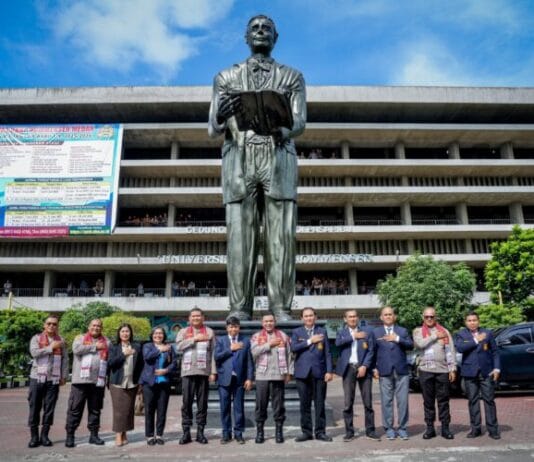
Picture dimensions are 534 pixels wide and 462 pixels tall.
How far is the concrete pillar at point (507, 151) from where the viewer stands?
3781cm

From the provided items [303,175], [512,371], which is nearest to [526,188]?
[303,175]

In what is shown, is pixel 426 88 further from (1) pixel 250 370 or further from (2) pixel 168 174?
(1) pixel 250 370

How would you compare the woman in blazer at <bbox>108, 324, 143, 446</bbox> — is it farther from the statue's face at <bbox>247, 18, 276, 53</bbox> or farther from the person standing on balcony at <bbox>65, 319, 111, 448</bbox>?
the statue's face at <bbox>247, 18, 276, 53</bbox>

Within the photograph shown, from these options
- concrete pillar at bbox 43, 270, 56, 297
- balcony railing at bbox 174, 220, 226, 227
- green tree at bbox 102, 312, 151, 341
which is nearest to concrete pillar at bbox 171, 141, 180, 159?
balcony railing at bbox 174, 220, 226, 227

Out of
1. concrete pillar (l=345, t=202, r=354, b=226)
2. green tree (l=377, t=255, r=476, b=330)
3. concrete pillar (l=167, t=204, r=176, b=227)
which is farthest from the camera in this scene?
concrete pillar (l=167, t=204, r=176, b=227)

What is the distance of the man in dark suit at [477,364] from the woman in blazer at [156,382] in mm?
3756

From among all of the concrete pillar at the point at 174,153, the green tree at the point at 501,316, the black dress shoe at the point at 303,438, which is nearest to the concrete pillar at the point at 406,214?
the green tree at the point at 501,316

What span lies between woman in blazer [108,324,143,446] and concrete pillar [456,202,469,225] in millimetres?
34437

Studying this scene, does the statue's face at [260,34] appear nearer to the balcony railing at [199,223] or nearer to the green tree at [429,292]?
the green tree at [429,292]

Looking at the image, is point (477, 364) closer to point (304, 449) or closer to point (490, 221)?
point (304, 449)

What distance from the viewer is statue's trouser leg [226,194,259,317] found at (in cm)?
677

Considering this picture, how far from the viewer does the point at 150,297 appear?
33969 mm

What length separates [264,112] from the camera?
21.3ft

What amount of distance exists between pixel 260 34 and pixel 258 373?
4.73 meters
